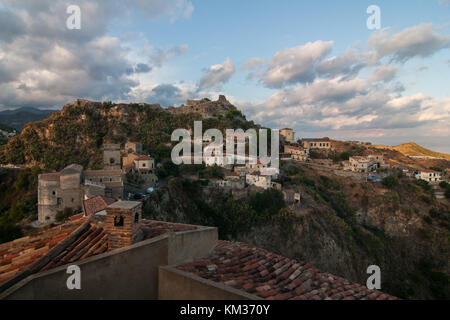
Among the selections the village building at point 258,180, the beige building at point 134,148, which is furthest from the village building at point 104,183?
the village building at point 258,180

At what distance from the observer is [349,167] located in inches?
1937

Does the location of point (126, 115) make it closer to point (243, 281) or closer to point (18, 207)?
point (18, 207)

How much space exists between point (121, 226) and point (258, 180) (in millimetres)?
29749

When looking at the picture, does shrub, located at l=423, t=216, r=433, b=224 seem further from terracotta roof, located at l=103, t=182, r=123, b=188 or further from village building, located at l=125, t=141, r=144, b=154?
village building, located at l=125, t=141, r=144, b=154

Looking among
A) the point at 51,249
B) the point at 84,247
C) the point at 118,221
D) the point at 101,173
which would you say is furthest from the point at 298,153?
the point at 51,249

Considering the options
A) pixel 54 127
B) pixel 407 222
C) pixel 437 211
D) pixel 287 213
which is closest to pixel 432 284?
pixel 407 222

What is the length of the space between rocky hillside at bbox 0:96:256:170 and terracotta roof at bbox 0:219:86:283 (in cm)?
3789

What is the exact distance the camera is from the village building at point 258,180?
33281 mm

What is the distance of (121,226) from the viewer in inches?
184

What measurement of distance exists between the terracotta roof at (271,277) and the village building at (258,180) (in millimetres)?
27175

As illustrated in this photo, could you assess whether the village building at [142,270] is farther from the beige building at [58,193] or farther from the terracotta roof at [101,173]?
the terracotta roof at [101,173]

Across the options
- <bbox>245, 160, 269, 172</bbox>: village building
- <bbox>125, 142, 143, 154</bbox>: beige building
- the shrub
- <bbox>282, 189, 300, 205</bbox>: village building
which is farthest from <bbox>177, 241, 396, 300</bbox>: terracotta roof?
the shrub

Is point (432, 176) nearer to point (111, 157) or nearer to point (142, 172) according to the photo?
point (142, 172)

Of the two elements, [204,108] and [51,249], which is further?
[204,108]
